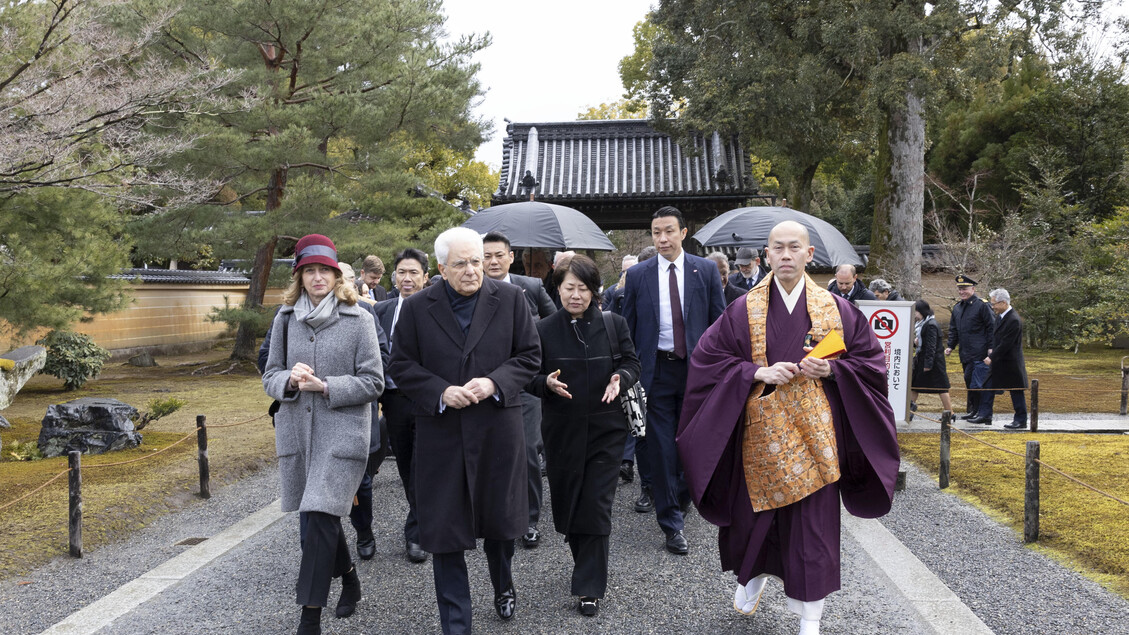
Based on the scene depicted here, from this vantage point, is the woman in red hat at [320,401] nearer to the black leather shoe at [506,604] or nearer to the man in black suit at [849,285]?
the black leather shoe at [506,604]

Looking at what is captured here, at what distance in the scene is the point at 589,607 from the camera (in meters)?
3.98

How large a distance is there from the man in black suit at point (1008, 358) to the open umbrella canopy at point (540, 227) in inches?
205

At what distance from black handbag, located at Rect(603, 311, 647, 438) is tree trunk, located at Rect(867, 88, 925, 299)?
11.3 m

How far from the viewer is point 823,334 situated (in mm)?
3680

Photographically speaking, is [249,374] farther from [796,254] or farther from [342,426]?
[796,254]

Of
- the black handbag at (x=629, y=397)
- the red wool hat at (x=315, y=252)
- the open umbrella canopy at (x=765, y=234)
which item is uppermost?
the open umbrella canopy at (x=765, y=234)

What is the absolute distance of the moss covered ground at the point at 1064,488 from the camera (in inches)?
191

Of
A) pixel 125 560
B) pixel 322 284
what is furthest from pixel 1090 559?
pixel 125 560

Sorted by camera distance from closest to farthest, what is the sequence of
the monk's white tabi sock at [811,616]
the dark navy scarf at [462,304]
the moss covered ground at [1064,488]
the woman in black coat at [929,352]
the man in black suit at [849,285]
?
1. the monk's white tabi sock at [811,616]
2. the dark navy scarf at [462,304]
3. the moss covered ground at [1064,488]
4. the man in black suit at [849,285]
5. the woman in black coat at [929,352]

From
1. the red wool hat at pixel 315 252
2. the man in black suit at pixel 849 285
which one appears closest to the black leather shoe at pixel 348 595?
the red wool hat at pixel 315 252

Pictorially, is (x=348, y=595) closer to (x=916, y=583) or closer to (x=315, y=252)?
(x=315, y=252)

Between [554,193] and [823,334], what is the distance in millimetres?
13047

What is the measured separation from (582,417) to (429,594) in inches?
51.6

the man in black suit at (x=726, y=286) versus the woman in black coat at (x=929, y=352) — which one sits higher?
the man in black suit at (x=726, y=286)
